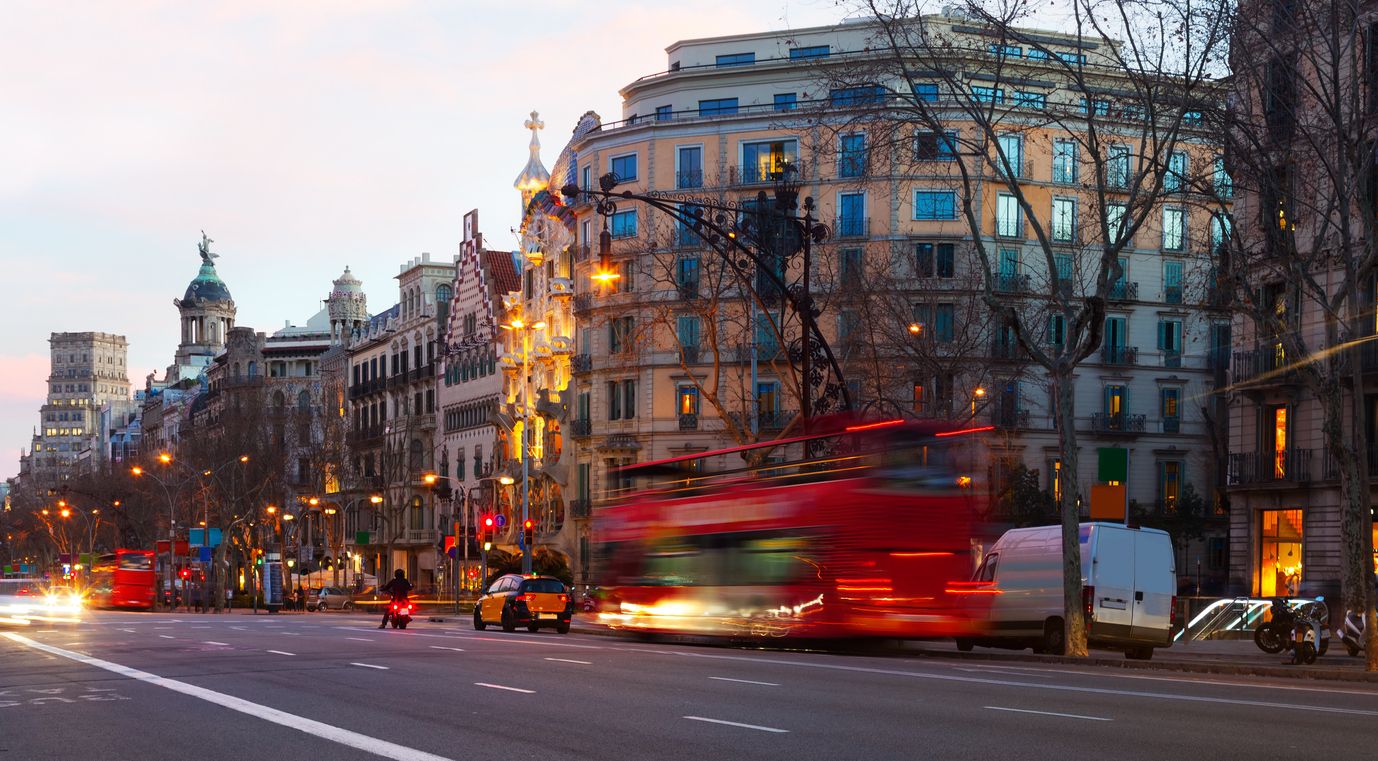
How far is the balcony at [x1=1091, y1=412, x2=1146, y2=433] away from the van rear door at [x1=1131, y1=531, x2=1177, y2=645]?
37479mm

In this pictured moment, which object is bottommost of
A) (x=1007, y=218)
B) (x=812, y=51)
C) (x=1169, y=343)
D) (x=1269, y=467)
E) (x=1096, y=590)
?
(x=1096, y=590)

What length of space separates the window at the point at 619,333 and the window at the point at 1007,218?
50.1 ft

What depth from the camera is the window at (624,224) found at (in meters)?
73.2

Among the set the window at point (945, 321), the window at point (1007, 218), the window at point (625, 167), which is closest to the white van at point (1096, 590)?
the window at point (945, 321)

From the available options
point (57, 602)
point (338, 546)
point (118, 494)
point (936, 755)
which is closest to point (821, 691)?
point (936, 755)

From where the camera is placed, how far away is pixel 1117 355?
7038 cm

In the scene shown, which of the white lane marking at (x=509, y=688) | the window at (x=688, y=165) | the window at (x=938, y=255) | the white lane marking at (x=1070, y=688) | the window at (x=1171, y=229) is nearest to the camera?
the white lane marking at (x=1070, y=688)

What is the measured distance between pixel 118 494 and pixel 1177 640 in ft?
321

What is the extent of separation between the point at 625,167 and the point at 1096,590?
44368 mm

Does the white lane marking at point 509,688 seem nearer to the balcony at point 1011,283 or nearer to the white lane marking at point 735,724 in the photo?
the white lane marking at point 735,724

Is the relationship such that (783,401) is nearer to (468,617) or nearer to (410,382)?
(468,617)

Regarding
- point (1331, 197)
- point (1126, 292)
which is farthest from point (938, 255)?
point (1331, 197)

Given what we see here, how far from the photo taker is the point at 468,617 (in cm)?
6162

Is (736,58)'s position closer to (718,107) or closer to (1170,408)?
(718,107)
